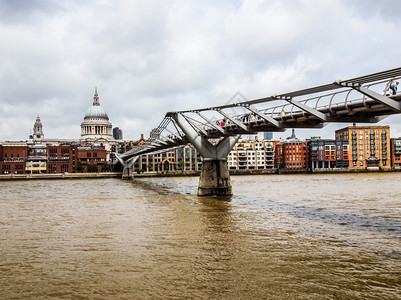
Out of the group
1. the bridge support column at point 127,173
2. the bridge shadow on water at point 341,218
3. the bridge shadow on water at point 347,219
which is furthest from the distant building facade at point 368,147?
the bridge shadow on water at point 347,219

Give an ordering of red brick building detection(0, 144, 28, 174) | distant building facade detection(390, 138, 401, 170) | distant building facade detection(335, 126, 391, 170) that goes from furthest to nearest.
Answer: distant building facade detection(390, 138, 401, 170), distant building facade detection(335, 126, 391, 170), red brick building detection(0, 144, 28, 174)

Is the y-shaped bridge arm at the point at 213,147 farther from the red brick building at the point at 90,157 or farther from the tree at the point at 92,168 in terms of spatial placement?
the red brick building at the point at 90,157

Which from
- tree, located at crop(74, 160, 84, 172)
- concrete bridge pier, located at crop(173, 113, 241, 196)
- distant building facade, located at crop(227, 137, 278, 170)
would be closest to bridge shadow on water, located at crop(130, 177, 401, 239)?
concrete bridge pier, located at crop(173, 113, 241, 196)

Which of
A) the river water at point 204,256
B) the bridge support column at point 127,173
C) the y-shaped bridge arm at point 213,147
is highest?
the y-shaped bridge arm at point 213,147

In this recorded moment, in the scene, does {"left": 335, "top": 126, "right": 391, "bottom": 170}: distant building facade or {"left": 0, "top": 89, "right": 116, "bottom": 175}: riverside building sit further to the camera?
{"left": 335, "top": 126, "right": 391, "bottom": 170}: distant building facade

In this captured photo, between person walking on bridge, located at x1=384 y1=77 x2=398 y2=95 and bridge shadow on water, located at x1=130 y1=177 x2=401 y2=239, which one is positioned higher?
person walking on bridge, located at x1=384 y1=77 x2=398 y2=95

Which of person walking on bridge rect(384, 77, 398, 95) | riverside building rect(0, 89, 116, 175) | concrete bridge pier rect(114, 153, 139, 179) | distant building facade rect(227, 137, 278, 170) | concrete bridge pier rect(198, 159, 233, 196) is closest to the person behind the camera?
person walking on bridge rect(384, 77, 398, 95)

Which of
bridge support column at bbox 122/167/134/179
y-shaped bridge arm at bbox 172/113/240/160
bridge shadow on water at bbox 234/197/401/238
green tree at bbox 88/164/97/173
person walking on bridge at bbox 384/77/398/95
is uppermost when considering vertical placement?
person walking on bridge at bbox 384/77/398/95

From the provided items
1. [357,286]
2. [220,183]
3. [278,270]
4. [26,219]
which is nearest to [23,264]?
[278,270]

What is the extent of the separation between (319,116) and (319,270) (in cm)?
1096

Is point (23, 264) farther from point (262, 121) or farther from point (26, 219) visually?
point (262, 121)

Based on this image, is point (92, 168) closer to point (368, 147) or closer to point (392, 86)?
point (368, 147)

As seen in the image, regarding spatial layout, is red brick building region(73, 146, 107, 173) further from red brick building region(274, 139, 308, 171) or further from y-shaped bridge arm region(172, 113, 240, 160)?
y-shaped bridge arm region(172, 113, 240, 160)

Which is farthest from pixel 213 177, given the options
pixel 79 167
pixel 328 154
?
pixel 328 154
